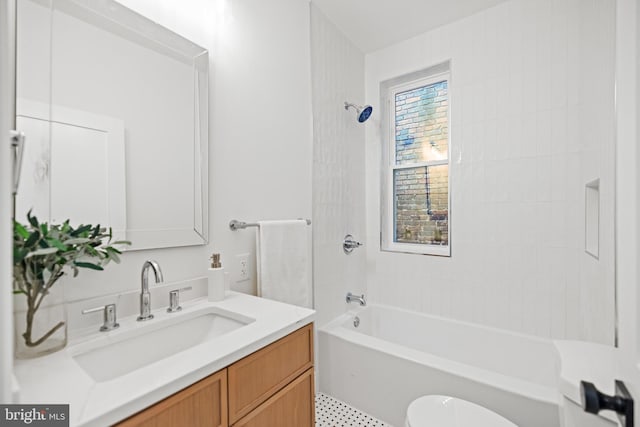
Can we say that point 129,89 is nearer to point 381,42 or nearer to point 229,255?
point 229,255

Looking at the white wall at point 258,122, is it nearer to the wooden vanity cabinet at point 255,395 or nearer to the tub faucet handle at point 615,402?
the wooden vanity cabinet at point 255,395

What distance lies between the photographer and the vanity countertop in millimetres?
589

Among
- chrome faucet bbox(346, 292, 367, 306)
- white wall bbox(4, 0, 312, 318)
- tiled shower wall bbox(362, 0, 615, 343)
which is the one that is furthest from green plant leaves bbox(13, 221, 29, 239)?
tiled shower wall bbox(362, 0, 615, 343)

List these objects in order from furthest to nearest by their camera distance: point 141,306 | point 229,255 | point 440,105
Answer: point 440,105 → point 229,255 → point 141,306

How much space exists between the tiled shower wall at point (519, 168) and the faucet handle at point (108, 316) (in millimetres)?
2018

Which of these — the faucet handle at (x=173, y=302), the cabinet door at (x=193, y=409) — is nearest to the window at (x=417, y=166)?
the faucet handle at (x=173, y=302)

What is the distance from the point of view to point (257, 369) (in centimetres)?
92

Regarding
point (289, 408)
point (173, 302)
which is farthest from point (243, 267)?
point (289, 408)

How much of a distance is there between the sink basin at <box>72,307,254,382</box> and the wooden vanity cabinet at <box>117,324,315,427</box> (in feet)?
0.62

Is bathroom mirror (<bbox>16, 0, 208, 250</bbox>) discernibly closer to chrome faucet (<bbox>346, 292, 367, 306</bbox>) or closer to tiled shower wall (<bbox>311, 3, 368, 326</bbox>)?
tiled shower wall (<bbox>311, 3, 368, 326</bbox>)

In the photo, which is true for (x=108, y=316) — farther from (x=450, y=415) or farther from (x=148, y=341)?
(x=450, y=415)

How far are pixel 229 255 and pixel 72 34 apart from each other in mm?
974

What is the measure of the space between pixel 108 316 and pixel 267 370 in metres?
0.54

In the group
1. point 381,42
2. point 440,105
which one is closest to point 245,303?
point 440,105
